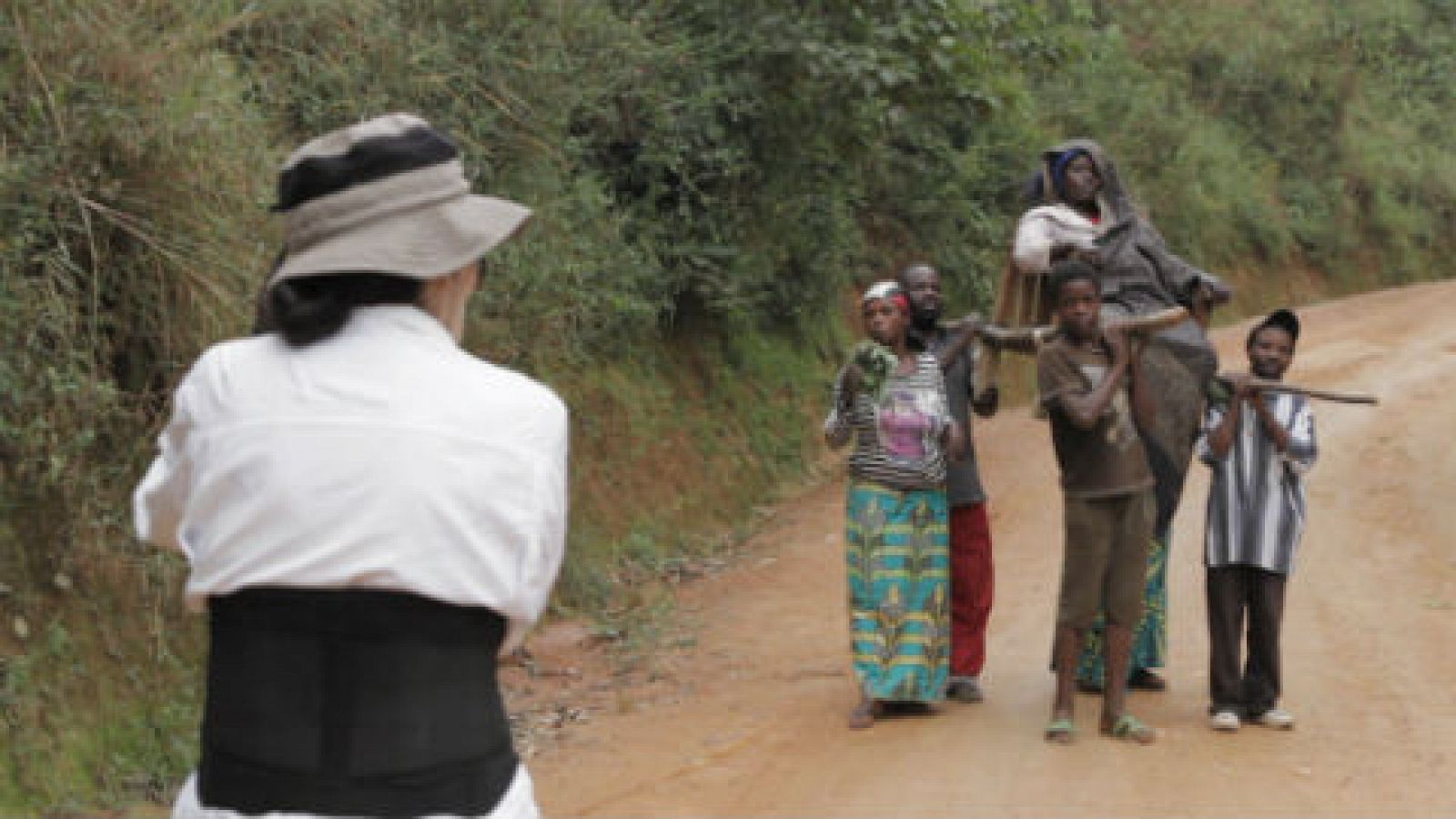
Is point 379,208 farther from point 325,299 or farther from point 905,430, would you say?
point 905,430

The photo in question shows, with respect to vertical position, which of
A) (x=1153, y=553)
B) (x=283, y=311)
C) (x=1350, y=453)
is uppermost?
(x=283, y=311)

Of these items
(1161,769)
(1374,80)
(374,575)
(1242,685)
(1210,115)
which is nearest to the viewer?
(374,575)

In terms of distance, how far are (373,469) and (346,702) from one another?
308 millimetres

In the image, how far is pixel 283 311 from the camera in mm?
2514

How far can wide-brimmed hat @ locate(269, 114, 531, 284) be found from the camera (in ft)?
8.32

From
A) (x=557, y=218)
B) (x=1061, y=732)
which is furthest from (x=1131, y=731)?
(x=557, y=218)

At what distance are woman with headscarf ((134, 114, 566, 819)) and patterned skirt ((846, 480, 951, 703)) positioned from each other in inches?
177

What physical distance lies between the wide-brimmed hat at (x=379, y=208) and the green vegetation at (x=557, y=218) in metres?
3.72

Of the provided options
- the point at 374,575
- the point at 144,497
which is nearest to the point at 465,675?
the point at 374,575

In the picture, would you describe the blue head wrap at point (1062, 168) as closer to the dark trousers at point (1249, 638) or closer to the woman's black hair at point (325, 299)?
the dark trousers at point (1249, 638)

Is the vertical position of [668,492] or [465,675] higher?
[465,675]

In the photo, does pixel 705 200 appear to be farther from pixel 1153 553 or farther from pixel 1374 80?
pixel 1374 80

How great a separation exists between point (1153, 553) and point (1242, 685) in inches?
24.0

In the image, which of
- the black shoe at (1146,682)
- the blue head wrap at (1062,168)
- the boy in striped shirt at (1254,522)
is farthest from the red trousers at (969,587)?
the blue head wrap at (1062,168)
